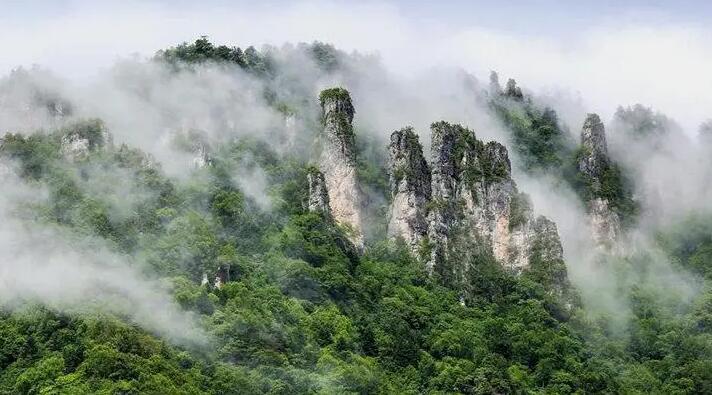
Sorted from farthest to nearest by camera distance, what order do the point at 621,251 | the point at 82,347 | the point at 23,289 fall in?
the point at 621,251 → the point at 23,289 → the point at 82,347

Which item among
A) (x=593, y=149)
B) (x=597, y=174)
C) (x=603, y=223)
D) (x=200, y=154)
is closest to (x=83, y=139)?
(x=200, y=154)

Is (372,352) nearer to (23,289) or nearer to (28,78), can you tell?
(23,289)

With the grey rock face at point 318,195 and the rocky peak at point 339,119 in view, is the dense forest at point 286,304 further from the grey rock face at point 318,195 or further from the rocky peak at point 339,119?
the rocky peak at point 339,119

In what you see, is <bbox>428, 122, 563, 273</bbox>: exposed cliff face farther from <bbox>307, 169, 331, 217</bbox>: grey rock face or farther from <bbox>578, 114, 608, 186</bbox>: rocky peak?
<bbox>578, 114, 608, 186</bbox>: rocky peak

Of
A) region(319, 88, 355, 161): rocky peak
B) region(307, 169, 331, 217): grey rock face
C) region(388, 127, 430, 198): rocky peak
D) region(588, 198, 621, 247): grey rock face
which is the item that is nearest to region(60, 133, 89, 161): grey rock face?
region(307, 169, 331, 217): grey rock face

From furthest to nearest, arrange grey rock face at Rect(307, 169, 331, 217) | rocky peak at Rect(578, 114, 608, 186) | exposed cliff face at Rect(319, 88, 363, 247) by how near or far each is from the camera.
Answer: rocky peak at Rect(578, 114, 608, 186) → exposed cliff face at Rect(319, 88, 363, 247) → grey rock face at Rect(307, 169, 331, 217)

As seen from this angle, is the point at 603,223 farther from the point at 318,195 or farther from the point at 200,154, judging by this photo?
the point at 200,154

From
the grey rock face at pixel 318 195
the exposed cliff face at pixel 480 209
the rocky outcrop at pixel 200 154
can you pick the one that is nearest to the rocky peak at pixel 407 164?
the exposed cliff face at pixel 480 209

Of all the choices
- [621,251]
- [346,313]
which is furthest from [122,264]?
[621,251]
